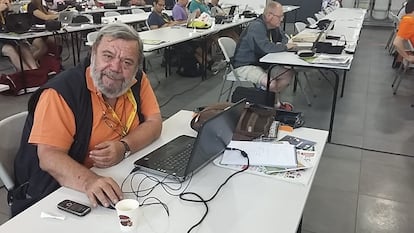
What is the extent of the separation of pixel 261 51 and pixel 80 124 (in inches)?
108

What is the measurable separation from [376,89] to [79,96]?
15.6 feet

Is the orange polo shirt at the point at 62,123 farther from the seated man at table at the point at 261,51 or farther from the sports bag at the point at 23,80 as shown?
the sports bag at the point at 23,80

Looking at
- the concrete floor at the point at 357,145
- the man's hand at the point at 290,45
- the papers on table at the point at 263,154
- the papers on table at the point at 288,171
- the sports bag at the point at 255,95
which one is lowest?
the concrete floor at the point at 357,145

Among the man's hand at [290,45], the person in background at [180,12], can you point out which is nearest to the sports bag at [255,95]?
the man's hand at [290,45]

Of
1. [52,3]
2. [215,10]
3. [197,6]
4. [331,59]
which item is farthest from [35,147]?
[52,3]

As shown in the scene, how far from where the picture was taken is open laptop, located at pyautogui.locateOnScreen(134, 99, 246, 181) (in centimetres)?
133

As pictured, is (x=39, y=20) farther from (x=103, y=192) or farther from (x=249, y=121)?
(x=103, y=192)

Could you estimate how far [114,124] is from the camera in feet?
5.43

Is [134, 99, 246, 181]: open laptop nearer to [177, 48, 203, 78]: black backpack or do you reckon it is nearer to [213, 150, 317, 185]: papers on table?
[213, 150, 317, 185]: papers on table

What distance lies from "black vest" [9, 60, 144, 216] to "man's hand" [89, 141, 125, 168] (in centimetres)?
8

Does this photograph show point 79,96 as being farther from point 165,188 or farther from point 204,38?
point 204,38

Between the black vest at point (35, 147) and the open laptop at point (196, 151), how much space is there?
9.8 inches

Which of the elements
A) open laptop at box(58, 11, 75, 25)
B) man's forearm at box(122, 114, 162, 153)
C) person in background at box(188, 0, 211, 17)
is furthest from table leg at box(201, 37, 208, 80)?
man's forearm at box(122, 114, 162, 153)

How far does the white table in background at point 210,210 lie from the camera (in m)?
1.14
